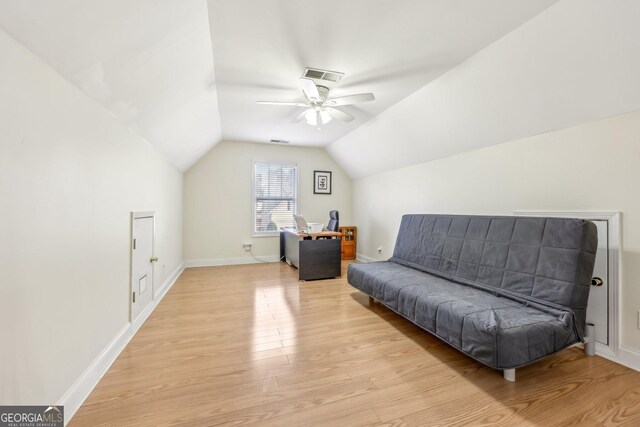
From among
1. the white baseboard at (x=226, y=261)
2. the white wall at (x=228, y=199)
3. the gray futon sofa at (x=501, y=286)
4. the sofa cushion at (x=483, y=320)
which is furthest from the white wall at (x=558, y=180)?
the white baseboard at (x=226, y=261)

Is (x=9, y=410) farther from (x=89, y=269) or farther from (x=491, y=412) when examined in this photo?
(x=491, y=412)

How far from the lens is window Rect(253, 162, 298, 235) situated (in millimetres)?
5430

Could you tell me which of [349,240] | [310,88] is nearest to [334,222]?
[349,240]

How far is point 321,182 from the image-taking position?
5.82 meters

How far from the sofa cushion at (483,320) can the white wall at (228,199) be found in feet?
11.5

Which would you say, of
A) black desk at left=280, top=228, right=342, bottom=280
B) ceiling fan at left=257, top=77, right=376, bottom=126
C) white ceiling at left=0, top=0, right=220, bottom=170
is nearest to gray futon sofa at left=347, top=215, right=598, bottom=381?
black desk at left=280, top=228, right=342, bottom=280

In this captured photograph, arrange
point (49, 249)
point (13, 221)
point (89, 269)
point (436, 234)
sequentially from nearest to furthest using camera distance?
point (13, 221)
point (49, 249)
point (89, 269)
point (436, 234)

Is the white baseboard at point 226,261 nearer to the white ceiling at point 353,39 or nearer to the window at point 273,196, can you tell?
the window at point 273,196

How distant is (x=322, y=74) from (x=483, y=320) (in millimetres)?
2407

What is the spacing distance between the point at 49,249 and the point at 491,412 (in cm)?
244

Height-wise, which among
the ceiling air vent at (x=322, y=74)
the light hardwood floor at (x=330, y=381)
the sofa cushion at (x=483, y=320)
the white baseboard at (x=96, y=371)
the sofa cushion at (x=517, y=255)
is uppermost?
the ceiling air vent at (x=322, y=74)

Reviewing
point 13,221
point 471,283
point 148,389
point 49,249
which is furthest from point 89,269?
point 471,283

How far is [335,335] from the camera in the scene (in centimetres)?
235

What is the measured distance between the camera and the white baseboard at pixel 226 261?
5.00 meters
